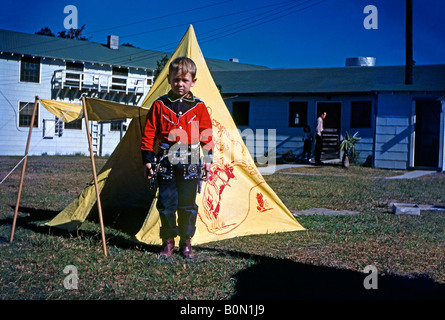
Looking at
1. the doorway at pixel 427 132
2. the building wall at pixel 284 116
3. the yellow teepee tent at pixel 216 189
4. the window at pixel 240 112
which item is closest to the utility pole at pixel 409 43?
the doorway at pixel 427 132

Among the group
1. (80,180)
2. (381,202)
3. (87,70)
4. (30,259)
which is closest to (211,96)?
(30,259)

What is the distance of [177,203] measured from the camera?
490 cm

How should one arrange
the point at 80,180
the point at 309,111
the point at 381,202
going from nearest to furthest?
the point at 381,202, the point at 80,180, the point at 309,111

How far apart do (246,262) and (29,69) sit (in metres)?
24.7

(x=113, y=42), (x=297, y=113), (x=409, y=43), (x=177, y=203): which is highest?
(x=113, y=42)

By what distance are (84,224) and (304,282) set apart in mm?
3686

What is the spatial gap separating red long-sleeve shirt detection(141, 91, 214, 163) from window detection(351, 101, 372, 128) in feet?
57.7

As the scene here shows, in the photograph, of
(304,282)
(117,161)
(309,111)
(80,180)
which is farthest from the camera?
(309,111)

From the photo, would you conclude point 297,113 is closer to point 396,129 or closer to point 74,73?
point 396,129

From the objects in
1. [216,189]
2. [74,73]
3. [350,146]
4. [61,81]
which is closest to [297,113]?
[350,146]

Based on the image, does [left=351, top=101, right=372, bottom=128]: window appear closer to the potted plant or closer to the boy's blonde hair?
the potted plant

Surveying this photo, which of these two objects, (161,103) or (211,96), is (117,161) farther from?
(161,103)

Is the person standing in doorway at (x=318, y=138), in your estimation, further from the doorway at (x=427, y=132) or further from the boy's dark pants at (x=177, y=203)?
the boy's dark pants at (x=177, y=203)

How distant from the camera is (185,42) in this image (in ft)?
21.8
